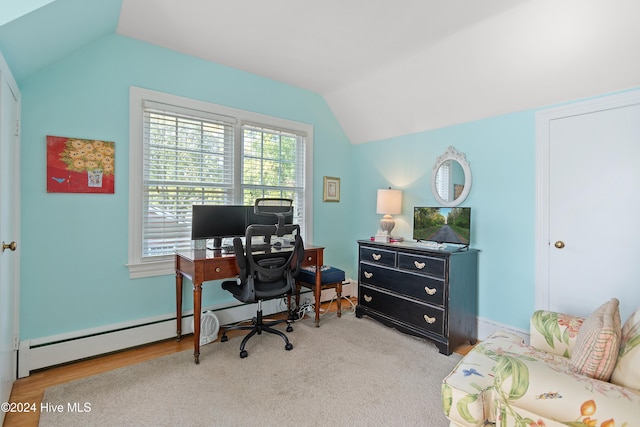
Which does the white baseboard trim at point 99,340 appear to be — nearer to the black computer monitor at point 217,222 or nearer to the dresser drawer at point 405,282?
the black computer monitor at point 217,222

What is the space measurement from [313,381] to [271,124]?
8.69ft

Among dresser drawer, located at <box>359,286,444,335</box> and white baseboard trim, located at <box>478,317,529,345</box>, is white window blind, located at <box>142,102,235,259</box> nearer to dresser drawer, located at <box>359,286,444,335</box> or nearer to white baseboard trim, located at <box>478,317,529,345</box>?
dresser drawer, located at <box>359,286,444,335</box>

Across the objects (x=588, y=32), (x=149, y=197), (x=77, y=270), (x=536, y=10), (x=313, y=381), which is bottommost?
(x=313, y=381)

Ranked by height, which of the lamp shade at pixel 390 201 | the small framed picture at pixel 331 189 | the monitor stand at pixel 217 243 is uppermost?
the small framed picture at pixel 331 189

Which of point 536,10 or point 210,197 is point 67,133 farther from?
point 536,10

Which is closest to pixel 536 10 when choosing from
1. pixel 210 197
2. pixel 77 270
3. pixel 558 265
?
pixel 558 265

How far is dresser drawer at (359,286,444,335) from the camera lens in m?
2.79

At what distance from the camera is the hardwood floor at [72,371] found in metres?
1.87

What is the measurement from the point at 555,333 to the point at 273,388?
5.90ft

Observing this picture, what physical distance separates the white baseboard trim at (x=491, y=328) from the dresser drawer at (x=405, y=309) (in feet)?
1.98

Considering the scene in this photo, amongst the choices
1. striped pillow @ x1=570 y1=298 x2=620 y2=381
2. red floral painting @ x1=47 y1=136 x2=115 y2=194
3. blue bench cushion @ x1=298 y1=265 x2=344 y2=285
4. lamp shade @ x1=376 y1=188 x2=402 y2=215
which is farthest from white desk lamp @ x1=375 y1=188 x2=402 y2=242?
red floral painting @ x1=47 y1=136 x2=115 y2=194

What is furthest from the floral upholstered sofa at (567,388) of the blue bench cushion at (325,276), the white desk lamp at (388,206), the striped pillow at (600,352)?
the white desk lamp at (388,206)

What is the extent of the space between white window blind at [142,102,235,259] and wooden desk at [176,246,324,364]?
0.92 ft

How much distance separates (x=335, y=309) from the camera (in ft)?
12.6
